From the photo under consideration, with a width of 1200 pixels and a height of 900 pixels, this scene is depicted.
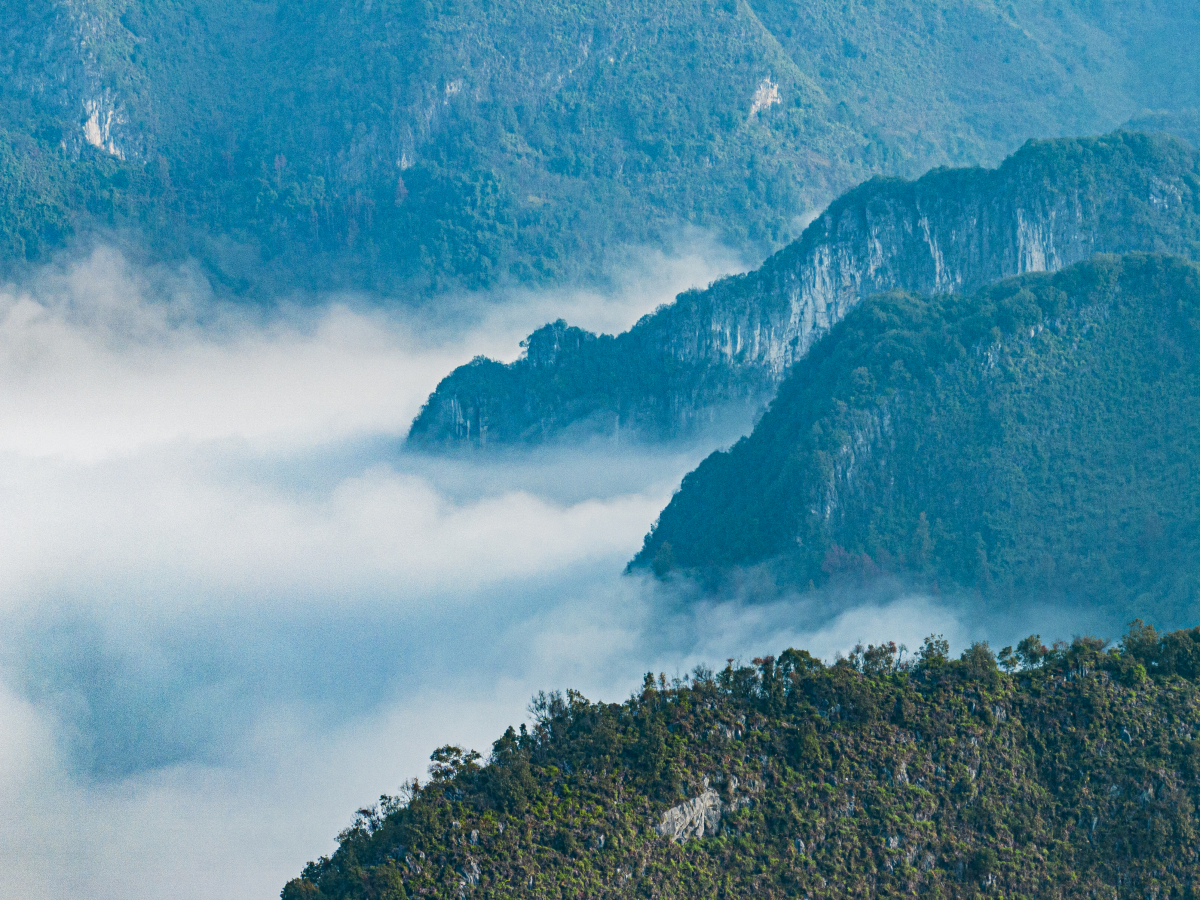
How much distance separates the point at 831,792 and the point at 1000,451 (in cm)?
6591

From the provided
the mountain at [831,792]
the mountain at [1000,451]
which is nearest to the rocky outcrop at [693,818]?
the mountain at [831,792]

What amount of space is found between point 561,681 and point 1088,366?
46.8 metres

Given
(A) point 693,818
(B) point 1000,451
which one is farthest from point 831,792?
(B) point 1000,451

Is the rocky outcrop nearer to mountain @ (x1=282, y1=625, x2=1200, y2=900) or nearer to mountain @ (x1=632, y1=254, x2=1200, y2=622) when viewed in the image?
mountain @ (x1=282, y1=625, x2=1200, y2=900)

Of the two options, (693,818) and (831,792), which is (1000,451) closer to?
(831,792)

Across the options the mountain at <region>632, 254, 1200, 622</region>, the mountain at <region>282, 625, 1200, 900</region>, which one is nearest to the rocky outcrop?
the mountain at <region>282, 625, 1200, 900</region>

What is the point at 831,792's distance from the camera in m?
97.9

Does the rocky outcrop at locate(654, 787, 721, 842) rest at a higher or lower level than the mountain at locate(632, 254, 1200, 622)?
lower

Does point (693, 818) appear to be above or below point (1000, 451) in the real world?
below

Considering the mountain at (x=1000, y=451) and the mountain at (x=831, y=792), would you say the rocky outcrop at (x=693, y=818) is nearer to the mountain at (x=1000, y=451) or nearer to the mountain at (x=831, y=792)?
the mountain at (x=831, y=792)

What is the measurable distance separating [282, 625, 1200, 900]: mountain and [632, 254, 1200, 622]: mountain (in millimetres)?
49571

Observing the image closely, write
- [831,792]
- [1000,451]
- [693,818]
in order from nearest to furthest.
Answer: [693,818] < [831,792] < [1000,451]

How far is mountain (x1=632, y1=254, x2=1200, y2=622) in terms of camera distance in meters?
154

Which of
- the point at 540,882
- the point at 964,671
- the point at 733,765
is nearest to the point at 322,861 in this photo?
the point at 540,882
